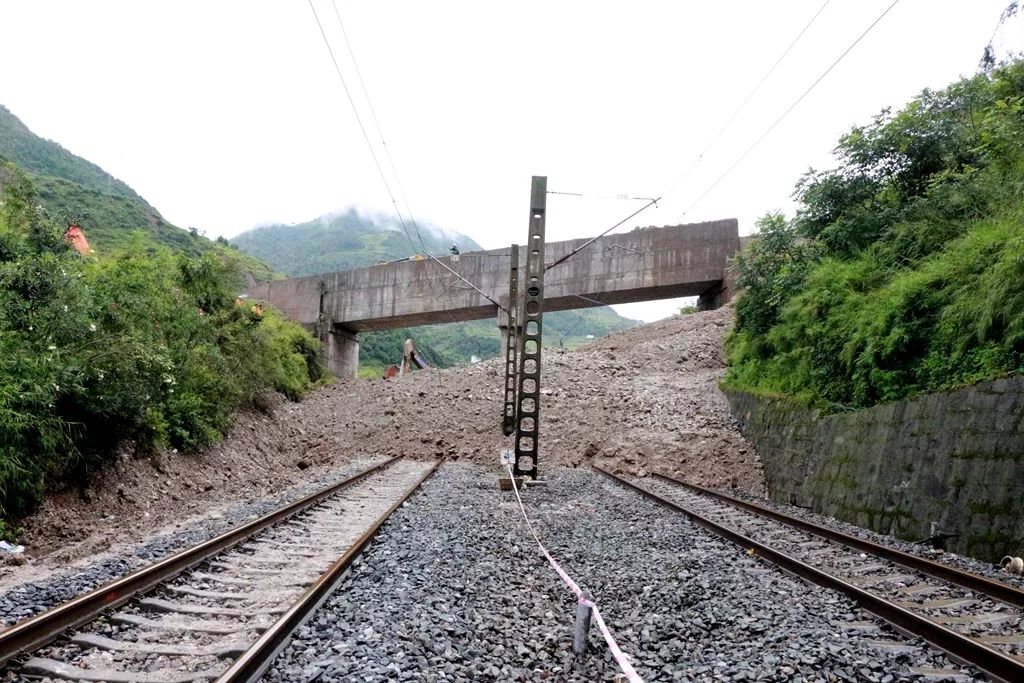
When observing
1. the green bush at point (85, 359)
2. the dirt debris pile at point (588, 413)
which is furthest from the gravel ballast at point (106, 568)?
the dirt debris pile at point (588, 413)

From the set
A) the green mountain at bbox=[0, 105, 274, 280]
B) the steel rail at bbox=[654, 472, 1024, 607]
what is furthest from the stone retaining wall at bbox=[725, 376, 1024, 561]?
the green mountain at bbox=[0, 105, 274, 280]

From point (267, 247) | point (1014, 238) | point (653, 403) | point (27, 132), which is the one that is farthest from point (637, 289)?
point (267, 247)

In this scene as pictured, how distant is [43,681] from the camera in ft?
10.8

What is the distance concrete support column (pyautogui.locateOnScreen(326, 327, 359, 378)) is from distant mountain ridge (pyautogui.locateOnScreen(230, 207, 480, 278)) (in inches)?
2953

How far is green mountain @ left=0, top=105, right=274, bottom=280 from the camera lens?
40.6 metres

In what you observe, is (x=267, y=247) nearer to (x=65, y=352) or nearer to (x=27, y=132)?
(x=27, y=132)

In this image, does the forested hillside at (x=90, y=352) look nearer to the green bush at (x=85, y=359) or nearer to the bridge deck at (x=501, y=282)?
the green bush at (x=85, y=359)

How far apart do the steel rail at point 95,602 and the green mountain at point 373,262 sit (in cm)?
5929

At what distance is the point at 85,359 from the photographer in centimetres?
915

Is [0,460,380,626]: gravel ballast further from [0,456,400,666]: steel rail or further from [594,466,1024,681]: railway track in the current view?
[594,466,1024,681]: railway track

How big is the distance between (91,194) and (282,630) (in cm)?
5595

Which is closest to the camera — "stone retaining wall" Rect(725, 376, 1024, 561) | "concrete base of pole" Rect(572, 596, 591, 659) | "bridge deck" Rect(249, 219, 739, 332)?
"concrete base of pole" Rect(572, 596, 591, 659)

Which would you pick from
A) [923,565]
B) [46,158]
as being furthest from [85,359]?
[46,158]

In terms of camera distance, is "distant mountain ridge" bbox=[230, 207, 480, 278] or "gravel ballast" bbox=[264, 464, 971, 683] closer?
"gravel ballast" bbox=[264, 464, 971, 683]
